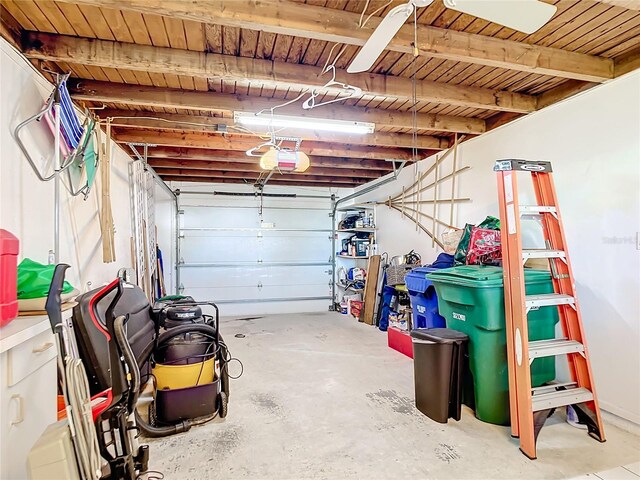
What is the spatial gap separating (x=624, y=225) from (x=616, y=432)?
4.72 feet

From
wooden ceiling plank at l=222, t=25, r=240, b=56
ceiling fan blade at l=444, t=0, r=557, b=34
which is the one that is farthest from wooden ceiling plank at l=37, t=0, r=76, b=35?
ceiling fan blade at l=444, t=0, r=557, b=34

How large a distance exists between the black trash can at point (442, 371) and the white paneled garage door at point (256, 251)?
479 centimetres

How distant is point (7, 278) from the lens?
128 cm

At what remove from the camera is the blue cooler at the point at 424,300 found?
11.2 feet

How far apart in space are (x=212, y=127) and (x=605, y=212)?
3624 millimetres

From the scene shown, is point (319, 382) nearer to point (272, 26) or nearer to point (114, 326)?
point (114, 326)

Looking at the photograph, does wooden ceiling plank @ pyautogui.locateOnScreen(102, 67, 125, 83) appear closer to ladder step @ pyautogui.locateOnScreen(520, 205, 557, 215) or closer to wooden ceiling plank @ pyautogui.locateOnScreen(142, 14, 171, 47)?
wooden ceiling plank @ pyautogui.locateOnScreen(142, 14, 171, 47)

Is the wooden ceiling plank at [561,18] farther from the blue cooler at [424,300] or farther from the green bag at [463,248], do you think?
the blue cooler at [424,300]

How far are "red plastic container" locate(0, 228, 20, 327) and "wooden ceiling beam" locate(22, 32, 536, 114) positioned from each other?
1.52m

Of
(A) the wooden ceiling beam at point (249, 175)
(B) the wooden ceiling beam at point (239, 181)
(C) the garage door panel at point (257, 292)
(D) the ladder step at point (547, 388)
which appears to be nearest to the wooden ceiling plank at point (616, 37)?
(D) the ladder step at point (547, 388)

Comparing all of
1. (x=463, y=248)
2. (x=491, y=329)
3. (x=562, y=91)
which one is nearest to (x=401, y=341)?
(x=463, y=248)

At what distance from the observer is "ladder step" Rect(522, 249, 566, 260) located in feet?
7.22

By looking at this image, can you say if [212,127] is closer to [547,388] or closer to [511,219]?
[511,219]

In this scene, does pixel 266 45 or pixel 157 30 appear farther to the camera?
pixel 266 45
